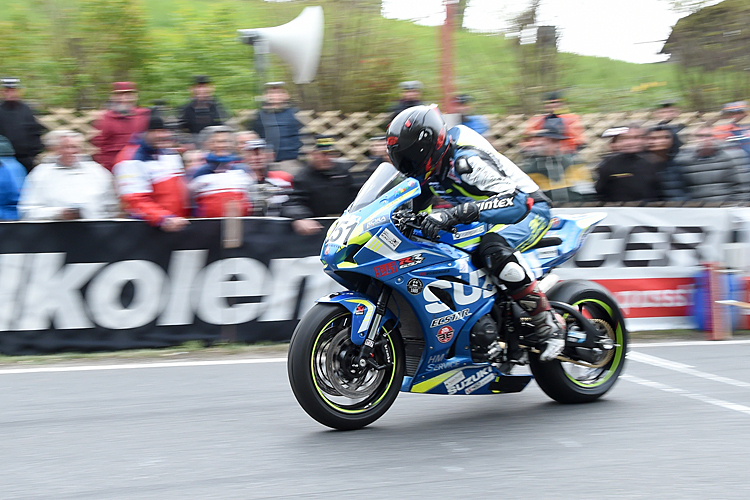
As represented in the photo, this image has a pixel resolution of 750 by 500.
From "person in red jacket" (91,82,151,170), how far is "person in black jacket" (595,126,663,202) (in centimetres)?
499

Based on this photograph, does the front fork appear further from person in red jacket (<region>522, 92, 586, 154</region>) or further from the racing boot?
person in red jacket (<region>522, 92, 586, 154</region>)

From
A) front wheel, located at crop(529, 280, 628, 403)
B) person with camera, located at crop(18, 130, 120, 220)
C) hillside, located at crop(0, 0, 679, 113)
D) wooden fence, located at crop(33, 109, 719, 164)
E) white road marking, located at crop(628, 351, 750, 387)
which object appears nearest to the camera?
front wheel, located at crop(529, 280, 628, 403)

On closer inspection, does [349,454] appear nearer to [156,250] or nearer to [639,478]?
[639,478]

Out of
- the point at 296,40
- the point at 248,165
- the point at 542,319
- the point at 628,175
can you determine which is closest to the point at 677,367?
the point at 542,319

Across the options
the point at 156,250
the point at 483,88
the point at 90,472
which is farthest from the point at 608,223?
the point at 483,88

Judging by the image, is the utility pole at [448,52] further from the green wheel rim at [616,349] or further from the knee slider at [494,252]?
the knee slider at [494,252]

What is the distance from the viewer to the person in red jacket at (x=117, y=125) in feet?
30.3

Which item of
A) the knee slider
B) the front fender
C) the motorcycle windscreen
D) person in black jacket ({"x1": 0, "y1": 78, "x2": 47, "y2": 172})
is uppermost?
person in black jacket ({"x1": 0, "y1": 78, "x2": 47, "y2": 172})

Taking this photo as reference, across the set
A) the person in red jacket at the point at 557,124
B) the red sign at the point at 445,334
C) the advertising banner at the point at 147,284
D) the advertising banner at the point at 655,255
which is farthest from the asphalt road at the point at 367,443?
the person in red jacket at the point at 557,124

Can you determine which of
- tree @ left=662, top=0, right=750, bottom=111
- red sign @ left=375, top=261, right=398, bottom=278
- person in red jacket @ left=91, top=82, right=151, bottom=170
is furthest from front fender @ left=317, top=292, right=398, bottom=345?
tree @ left=662, top=0, right=750, bottom=111

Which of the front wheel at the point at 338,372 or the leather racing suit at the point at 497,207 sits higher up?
the leather racing suit at the point at 497,207

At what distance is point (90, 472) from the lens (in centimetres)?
426

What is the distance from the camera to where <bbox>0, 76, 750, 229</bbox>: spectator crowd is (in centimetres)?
771

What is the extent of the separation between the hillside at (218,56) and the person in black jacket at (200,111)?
12.3 feet
